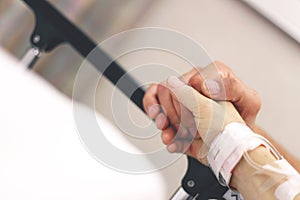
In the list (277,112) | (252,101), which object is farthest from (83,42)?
(277,112)

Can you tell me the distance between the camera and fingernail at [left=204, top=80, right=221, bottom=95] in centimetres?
75

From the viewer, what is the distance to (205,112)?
0.71m

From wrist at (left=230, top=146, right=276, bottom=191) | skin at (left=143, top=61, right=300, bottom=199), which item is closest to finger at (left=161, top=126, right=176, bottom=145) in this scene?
skin at (left=143, top=61, right=300, bottom=199)

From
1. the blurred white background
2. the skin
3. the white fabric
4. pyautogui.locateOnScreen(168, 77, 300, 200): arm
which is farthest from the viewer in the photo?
the blurred white background

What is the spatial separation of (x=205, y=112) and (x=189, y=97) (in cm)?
3

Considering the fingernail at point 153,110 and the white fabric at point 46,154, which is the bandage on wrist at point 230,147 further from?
the white fabric at point 46,154

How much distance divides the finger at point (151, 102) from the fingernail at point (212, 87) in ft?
0.26

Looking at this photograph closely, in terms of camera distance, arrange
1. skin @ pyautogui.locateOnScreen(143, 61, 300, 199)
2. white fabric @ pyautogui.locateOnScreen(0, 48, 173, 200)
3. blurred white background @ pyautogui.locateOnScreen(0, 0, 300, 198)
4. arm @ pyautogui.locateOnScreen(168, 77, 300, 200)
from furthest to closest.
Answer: blurred white background @ pyautogui.locateOnScreen(0, 0, 300, 198)
white fabric @ pyautogui.locateOnScreen(0, 48, 173, 200)
skin @ pyautogui.locateOnScreen(143, 61, 300, 199)
arm @ pyautogui.locateOnScreen(168, 77, 300, 200)

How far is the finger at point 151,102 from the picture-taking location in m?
0.78

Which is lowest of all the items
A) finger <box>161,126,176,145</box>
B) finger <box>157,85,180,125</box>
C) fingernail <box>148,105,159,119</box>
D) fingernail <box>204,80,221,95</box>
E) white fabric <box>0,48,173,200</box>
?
white fabric <box>0,48,173,200</box>

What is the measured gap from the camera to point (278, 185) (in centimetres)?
63

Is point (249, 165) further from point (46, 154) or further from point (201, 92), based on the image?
point (46, 154)

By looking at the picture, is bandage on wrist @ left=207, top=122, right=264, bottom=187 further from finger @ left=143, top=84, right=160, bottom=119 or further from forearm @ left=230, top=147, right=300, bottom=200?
finger @ left=143, top=84, right=160, bottom=119

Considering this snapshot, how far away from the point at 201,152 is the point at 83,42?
260mm
